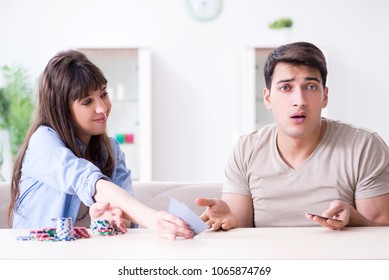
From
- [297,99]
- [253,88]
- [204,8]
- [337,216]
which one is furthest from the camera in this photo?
[204,8]

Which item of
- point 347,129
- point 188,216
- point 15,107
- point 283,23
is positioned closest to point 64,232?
point 188,216

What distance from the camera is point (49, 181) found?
82.9 inches

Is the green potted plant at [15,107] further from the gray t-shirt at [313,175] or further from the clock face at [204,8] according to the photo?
the gray t-shirt at [313,175]

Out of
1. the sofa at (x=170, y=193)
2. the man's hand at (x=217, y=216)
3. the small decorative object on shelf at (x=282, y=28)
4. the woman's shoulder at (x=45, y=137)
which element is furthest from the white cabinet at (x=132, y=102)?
the man's hand at (x=217, y=216)

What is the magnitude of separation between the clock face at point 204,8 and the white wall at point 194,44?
7 centimetres

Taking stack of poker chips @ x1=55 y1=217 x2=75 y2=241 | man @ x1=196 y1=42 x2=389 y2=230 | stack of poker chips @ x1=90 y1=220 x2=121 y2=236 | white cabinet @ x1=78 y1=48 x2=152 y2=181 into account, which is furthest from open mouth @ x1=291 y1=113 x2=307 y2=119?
white cabinet @ x1=78 y1=48 x2=152 y2=181

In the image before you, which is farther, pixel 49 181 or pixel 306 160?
pixel 306 160

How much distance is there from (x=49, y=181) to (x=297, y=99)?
930 millimetres

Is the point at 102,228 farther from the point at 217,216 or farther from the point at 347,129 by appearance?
the point at 347,129

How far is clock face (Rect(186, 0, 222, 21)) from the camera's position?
6.98 m

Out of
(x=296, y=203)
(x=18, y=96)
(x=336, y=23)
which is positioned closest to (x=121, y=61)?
(x=18, y=96)

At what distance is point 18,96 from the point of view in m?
6.75

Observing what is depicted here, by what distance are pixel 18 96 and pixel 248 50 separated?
8.23 feet

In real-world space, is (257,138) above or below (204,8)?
below
